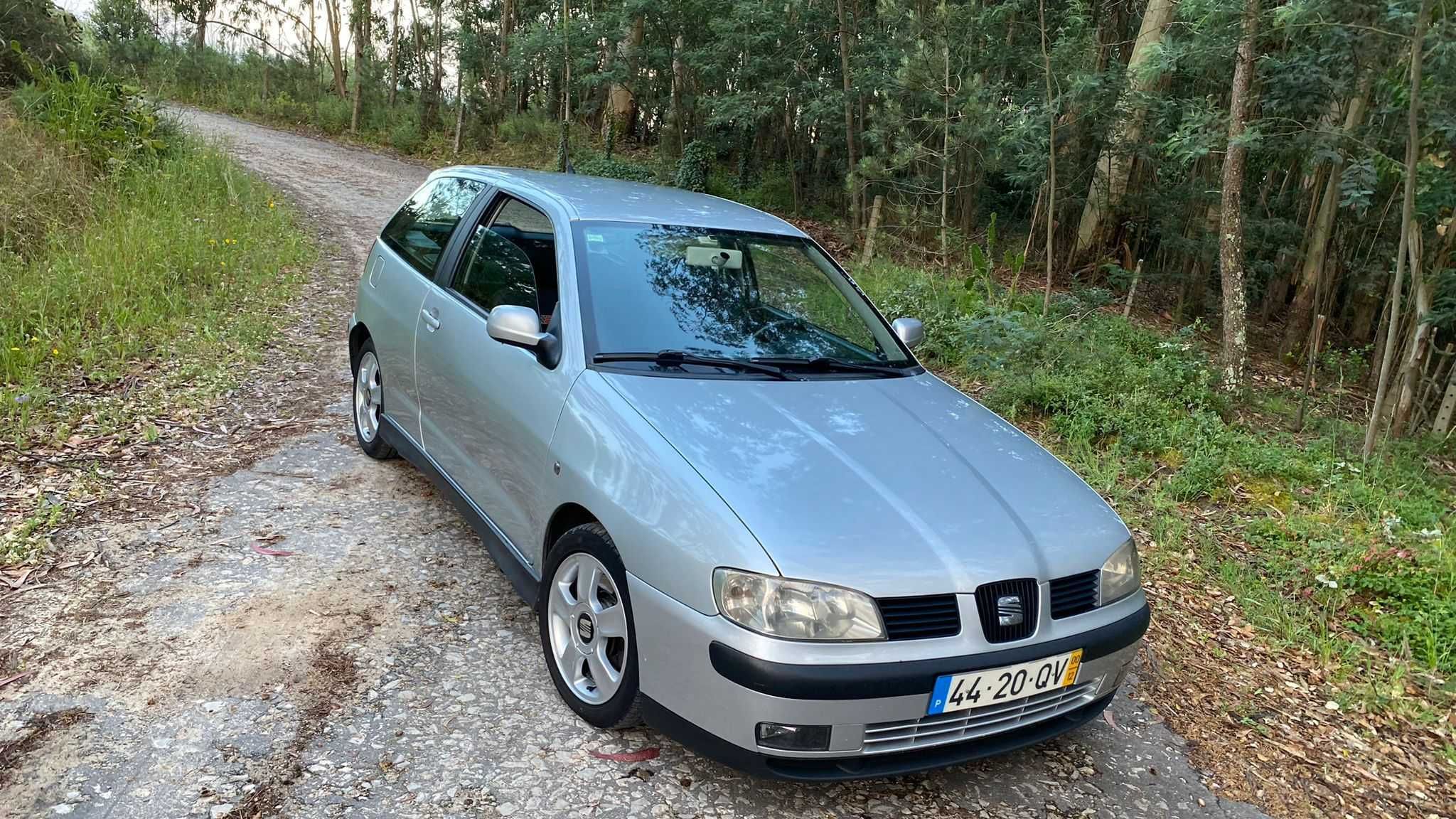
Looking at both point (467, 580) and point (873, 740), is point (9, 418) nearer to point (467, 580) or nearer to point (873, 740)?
point (467, 580)

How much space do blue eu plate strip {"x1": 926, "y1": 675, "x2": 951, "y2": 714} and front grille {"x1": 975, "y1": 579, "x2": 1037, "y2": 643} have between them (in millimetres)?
177

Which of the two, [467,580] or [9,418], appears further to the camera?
[9,418]

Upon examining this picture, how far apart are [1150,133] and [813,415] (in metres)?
11.3

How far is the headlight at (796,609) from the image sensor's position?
2.42 m

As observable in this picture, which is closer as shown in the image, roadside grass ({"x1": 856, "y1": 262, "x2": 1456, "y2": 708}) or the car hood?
the car hood

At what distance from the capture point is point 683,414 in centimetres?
296

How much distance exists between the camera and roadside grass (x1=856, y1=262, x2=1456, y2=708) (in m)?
4.38

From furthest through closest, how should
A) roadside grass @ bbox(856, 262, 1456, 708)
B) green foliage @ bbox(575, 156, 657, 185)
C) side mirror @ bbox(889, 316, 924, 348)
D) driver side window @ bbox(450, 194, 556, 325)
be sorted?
green foliage @ bbox(575, 156, 657, 185) → roadside grass @ bbox(856, 262, 1456, 708) → side mirror @ bbox(889, 316, 924, 348) → driver side window @ bbox(450, 194, 556, 325)

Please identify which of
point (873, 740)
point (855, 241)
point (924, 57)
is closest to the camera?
point (873, 740)

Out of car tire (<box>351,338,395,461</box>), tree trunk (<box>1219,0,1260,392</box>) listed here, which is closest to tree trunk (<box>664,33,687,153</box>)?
tree trunk (<box>1219,0,1260,392</box>)

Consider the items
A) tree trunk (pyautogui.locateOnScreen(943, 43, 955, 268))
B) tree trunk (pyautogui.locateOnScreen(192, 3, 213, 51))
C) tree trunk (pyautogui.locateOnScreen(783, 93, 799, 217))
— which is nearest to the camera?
tree trunk (pyautogui.locateOnScreen(943, 43, 955, 268))

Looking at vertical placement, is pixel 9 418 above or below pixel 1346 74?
below

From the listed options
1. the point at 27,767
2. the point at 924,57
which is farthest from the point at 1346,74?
the point at 27,767

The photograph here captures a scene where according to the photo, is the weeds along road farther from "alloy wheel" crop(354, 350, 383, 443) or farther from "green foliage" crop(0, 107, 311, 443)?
"green foliage" crop(0, 107, 311, 443)
